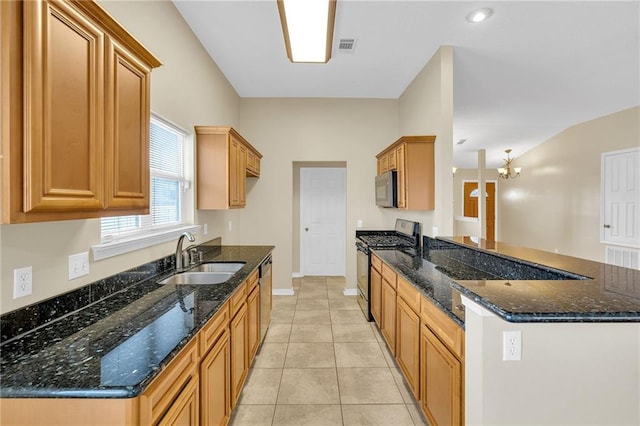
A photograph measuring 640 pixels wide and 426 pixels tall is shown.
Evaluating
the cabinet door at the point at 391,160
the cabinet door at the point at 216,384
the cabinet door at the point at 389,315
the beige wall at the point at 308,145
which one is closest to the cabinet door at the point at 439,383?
the cabinet door at the point at 389,315

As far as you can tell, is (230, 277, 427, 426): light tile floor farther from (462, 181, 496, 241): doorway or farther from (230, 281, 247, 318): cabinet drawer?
(462, 181, 496, 241): doorway

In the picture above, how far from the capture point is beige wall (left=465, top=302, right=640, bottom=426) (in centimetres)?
109

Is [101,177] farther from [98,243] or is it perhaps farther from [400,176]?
[400,176]

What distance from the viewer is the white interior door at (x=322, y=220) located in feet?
19.5

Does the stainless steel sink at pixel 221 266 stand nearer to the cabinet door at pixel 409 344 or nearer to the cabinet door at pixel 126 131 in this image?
the cabinet door at pixel 126 131

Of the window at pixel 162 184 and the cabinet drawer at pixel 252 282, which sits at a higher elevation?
the window at pixel 162 184

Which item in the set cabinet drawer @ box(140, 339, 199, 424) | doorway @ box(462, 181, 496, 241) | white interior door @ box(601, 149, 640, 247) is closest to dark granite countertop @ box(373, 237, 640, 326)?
cabinet drawer @ box(140, 339, 199, 424)

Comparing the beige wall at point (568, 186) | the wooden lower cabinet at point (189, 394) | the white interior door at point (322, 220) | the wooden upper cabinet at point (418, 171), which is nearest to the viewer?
the wooden lower cabinet at point (189, 394)

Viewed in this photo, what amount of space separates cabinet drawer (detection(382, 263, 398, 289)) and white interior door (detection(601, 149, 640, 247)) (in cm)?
495

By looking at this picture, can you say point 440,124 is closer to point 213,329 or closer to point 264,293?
point 264,293

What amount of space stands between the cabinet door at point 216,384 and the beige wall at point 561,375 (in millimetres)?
1226

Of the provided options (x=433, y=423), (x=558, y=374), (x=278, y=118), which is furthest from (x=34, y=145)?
(x=278, y=118)

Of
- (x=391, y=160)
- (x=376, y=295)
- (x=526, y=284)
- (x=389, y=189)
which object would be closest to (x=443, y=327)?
(x=526, y=284)

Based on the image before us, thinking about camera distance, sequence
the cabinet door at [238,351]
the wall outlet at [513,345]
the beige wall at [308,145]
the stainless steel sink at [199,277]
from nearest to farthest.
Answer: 1. the wall outlet at [513,345]
2. the cabinet door at [238,351]
3. the stainless steel sink at [199,277]
4. the beige wall at [308,145]
